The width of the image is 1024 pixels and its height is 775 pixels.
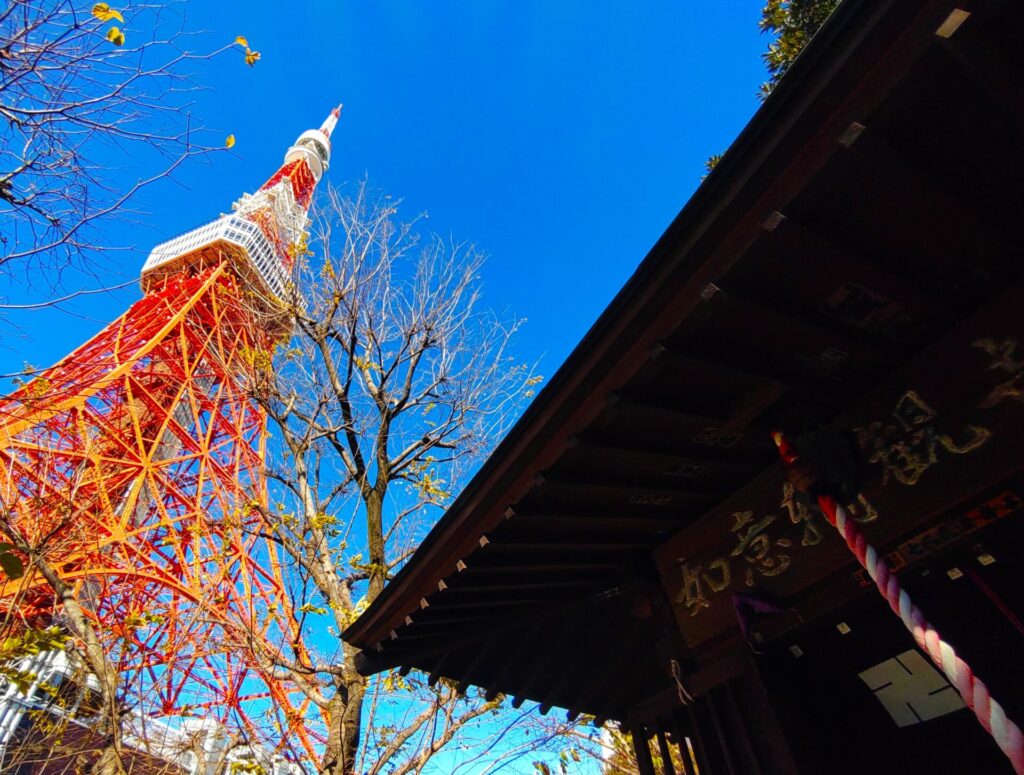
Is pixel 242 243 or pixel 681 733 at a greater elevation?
pixel 242 243

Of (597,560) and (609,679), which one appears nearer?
(597,560)

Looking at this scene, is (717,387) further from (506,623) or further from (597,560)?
(506,623)

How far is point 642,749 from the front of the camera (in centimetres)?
301

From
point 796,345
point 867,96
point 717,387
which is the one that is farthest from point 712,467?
point 867,96

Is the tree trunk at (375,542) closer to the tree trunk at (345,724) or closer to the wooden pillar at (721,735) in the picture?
the tree trunk at (345,724)

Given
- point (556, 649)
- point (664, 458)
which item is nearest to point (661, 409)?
point (664, 458)

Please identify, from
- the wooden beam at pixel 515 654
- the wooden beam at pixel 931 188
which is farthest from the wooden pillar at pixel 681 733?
the wooden beam at pixel 931 188

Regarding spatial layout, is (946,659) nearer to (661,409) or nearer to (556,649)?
(661,409)

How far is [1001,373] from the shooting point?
1795 millimetres

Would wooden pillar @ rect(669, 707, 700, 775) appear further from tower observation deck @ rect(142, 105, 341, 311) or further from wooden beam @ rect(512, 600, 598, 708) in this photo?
tower observation deck @ rect(142, 105, 341, 311)

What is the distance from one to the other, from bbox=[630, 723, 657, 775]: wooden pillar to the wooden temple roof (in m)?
0.58

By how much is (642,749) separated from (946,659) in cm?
207

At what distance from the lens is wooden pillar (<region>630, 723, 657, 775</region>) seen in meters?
2.98

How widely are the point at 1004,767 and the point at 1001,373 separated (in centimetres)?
173
